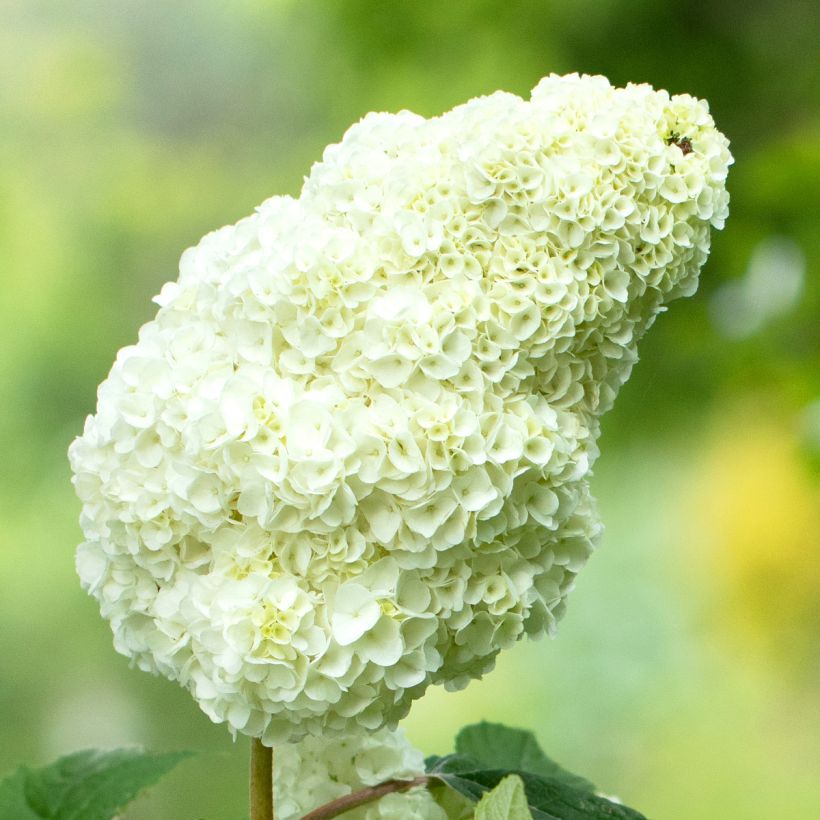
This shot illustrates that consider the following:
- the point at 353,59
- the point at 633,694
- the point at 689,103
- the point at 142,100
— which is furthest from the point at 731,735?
the point at 689,103

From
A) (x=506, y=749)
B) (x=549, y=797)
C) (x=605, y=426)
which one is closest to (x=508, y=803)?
(x=549, y=797)

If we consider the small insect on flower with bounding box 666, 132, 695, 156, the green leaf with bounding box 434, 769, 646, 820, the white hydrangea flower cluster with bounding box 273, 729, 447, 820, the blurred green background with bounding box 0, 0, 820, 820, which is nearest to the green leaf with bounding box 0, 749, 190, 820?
the white hydrangea flower cluster with bounding box 273, 729, 447, 820

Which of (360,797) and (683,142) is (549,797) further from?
(683,142)

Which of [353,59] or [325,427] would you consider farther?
[353,59]

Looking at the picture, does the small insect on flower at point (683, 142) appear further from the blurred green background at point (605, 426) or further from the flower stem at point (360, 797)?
the blurred green background at point (605, 426)

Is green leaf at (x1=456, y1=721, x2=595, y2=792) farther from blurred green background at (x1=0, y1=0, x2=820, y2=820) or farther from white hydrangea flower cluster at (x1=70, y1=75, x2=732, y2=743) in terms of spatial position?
blurred green background at (x1=0, y1=0, x2=820, y2=820)

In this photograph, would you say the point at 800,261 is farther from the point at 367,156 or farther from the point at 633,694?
the point at 367,156
